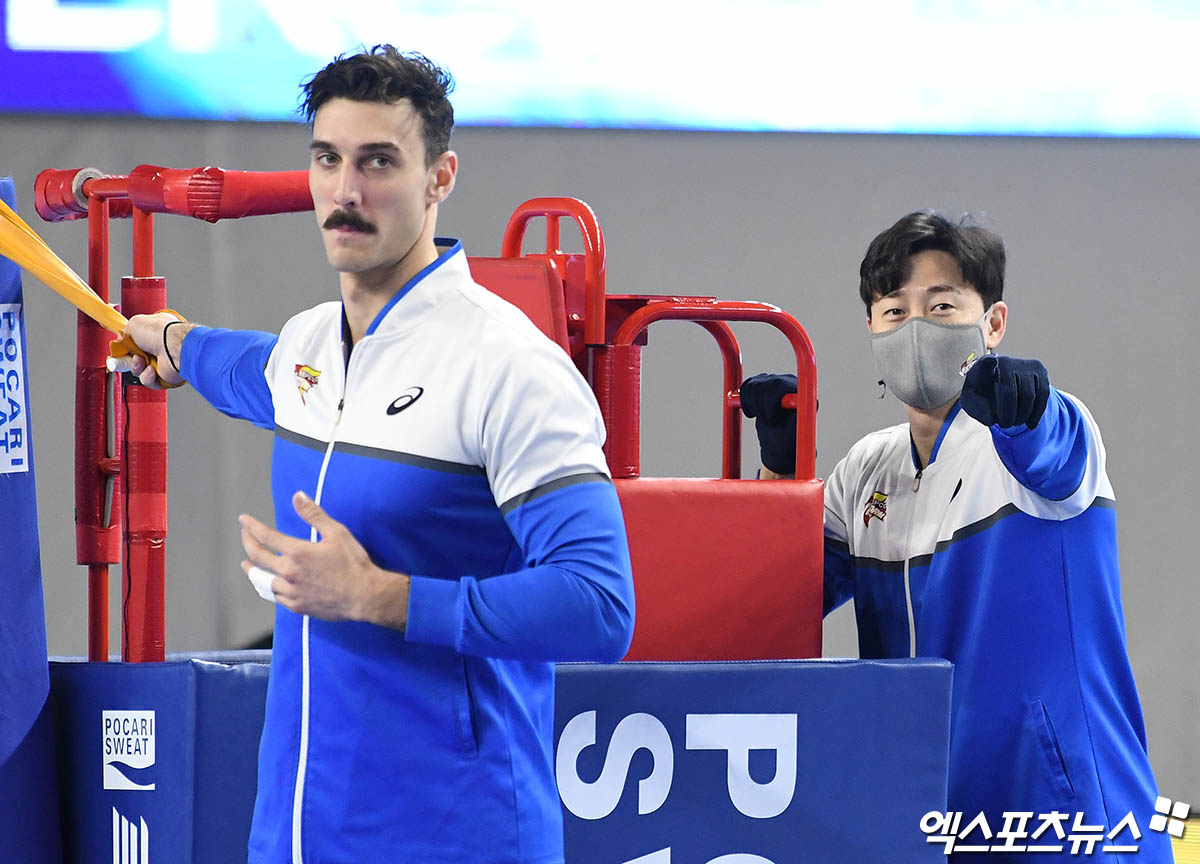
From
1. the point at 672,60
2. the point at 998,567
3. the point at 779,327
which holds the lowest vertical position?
the point at 998,567

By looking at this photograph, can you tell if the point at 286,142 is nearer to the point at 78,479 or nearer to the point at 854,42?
the point at 854,42

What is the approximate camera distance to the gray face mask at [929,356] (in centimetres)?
205

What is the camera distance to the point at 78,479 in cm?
192

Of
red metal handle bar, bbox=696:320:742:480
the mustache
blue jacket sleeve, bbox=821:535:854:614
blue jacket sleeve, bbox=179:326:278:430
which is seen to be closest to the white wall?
red metal handle bar, bbox=696:320:742:480

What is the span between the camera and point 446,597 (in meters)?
1.21

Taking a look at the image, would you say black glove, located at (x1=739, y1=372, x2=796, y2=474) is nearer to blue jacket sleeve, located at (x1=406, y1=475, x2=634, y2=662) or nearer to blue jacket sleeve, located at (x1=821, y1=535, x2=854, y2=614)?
blue jacket sleeve, located at (x1=821, y1=535, x2=854, y2=614)

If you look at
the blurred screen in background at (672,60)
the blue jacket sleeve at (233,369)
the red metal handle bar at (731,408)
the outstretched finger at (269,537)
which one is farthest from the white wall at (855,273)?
the outstretched finger at (269,537)

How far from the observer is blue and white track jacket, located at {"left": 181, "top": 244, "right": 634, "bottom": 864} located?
1229 millimetres

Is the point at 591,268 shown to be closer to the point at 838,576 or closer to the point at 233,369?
the point at 233,369

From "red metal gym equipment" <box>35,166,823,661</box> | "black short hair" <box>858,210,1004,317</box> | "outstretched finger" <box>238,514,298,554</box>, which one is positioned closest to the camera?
"outstretched finger" <box>238,514,298,554</box>

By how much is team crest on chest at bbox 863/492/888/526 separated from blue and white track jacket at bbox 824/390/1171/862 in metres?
0.13

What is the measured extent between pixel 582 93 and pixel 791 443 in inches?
98.8

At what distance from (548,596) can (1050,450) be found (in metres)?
0.94

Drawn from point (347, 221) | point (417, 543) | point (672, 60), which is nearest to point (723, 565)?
point (417, 543)
